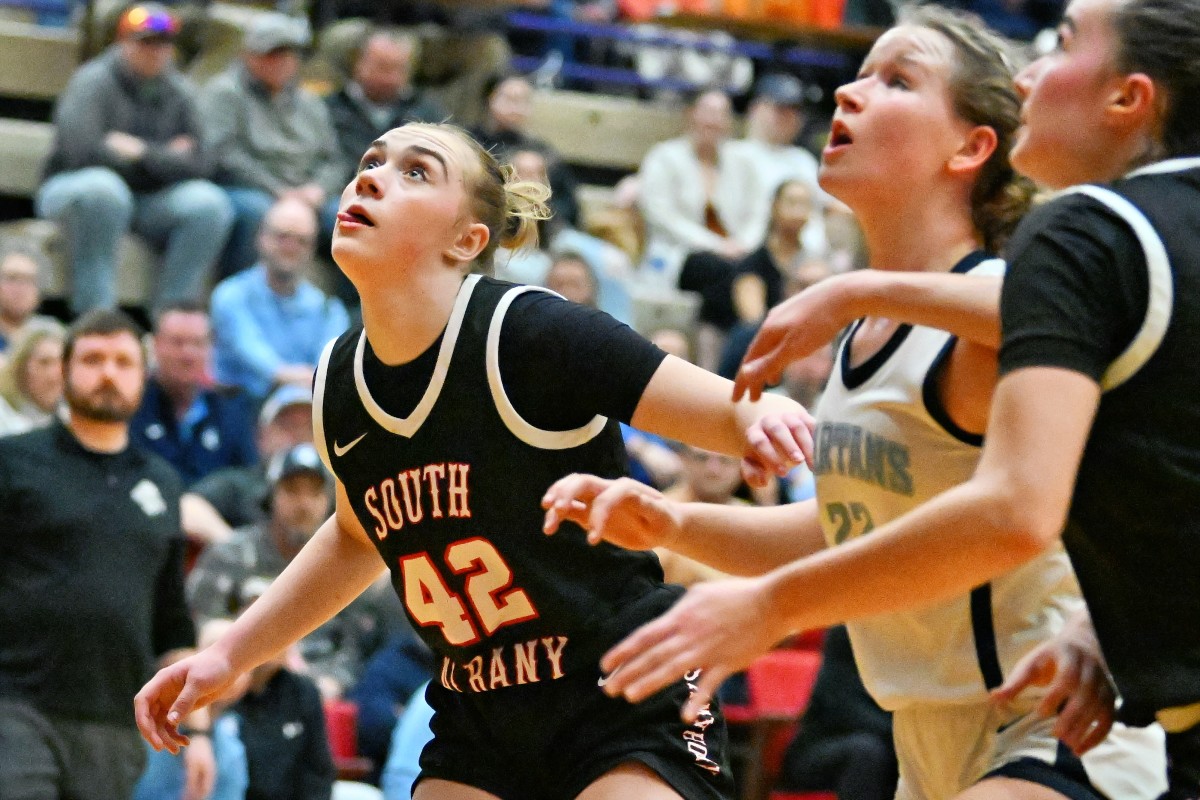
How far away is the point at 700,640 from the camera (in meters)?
2.31

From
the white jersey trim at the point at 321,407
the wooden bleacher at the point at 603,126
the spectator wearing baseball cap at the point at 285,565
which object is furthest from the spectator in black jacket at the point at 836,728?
the wooden bleacher at the point at 603,126

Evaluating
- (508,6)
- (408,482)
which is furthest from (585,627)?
(508,6)

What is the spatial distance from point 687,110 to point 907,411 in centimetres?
974

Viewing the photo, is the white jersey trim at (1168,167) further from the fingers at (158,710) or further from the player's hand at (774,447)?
the fingers at (158,710)

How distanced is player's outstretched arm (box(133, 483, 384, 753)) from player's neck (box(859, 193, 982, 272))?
1.29 meters

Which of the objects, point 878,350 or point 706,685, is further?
point 878,350

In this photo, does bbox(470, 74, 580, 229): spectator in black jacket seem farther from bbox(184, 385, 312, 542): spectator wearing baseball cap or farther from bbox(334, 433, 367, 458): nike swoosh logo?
bbox(334, 433, 367, 458): nike swoosh logo

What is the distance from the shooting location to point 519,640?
3574mm

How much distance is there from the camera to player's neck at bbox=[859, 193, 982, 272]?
3.38 m

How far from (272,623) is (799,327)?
67.6 inches

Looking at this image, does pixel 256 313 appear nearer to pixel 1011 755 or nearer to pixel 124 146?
pixel 124 146

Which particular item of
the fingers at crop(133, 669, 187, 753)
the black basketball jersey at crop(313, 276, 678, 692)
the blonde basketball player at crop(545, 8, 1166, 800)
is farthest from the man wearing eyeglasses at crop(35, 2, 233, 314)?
the blonde basketball player at crop(545, 8, 1166, 800)

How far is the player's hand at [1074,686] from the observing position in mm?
2633

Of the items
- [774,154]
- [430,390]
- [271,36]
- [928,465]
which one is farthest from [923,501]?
[774,154]
